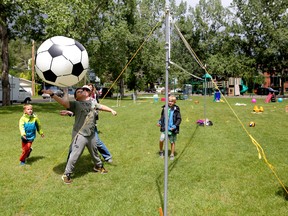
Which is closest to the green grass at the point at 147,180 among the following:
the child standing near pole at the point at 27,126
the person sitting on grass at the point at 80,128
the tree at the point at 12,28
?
the person sitting on grass at the point at 80,128

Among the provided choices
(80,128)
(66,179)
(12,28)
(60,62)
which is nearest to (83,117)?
(80,128)

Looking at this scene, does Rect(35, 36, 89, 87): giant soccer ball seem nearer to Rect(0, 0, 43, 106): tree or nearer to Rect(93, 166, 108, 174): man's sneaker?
Rect(93, 166, 108, 174): man's sneaker

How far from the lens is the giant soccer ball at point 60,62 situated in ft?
18.4

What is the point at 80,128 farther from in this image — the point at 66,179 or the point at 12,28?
the point at 12,28

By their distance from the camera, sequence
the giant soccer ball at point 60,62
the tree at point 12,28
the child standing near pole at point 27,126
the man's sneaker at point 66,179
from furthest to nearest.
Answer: the tree at point 12,28 < the child standing near pole at point 27,126 < the man's sneaker at point 66,179 < the giant soccer ball at point 60,62

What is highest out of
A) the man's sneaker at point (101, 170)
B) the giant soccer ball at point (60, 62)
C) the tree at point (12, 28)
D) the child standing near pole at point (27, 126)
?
the tree at point (12, 28)

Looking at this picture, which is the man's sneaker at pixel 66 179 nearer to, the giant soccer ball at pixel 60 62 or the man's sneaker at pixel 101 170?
the man's sneaker at pixel 101 170

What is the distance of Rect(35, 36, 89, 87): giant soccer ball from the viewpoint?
5.62 metres

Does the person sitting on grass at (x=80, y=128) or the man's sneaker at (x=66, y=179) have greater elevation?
the person sitting on grass at (x=80, y=128)

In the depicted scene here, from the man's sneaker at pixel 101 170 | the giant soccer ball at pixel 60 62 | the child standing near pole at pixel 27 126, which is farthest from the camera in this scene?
the child standing near pole at pixel 27 126

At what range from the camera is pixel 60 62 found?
561 cm

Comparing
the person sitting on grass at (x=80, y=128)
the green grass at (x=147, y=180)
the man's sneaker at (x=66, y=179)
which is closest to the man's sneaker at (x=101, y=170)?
the green grass at (x=147, y=180)

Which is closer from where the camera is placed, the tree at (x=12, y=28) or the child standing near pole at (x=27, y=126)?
the child standing near pole at (x=27, y=126)

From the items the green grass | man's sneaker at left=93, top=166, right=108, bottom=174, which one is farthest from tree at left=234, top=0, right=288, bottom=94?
man's sneaker at left=93, top=166, right=108, bottom=174
